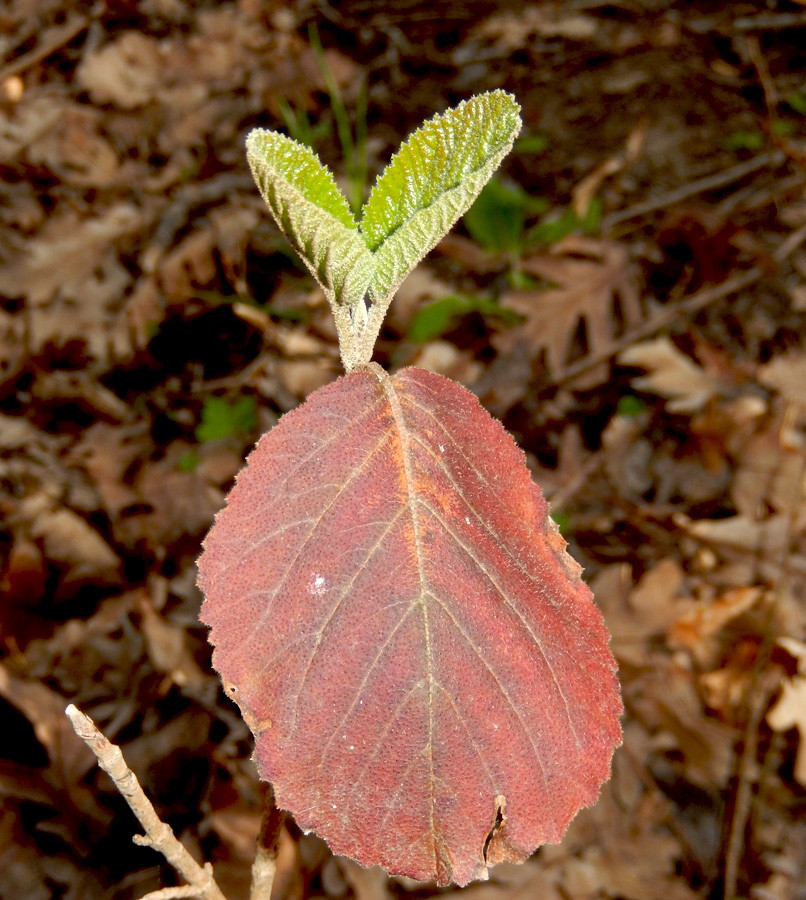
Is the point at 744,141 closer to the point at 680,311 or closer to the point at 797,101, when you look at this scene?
the point at 797,101

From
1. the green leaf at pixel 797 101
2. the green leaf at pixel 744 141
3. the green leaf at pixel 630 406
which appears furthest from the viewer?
the green leaf at pixel 797 101

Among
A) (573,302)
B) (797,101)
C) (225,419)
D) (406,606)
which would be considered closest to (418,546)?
(406,606)

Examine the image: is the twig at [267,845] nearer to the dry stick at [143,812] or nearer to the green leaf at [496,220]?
the dry stick at [143,812]

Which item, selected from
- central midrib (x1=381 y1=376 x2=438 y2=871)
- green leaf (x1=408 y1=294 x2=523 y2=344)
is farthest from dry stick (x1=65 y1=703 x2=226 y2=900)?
green leaf (x1=408 y1=294 x2=523 y2=344)

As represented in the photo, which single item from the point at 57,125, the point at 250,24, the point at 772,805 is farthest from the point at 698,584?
the point at 250,24

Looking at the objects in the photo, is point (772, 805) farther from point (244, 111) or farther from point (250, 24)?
point (250, 24)

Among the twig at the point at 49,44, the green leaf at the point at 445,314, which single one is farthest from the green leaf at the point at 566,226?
the twig at the point at 49,44

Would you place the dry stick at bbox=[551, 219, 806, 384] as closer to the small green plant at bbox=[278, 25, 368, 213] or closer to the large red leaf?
the small green plant at bbox=[278, 25, 368, 213]
